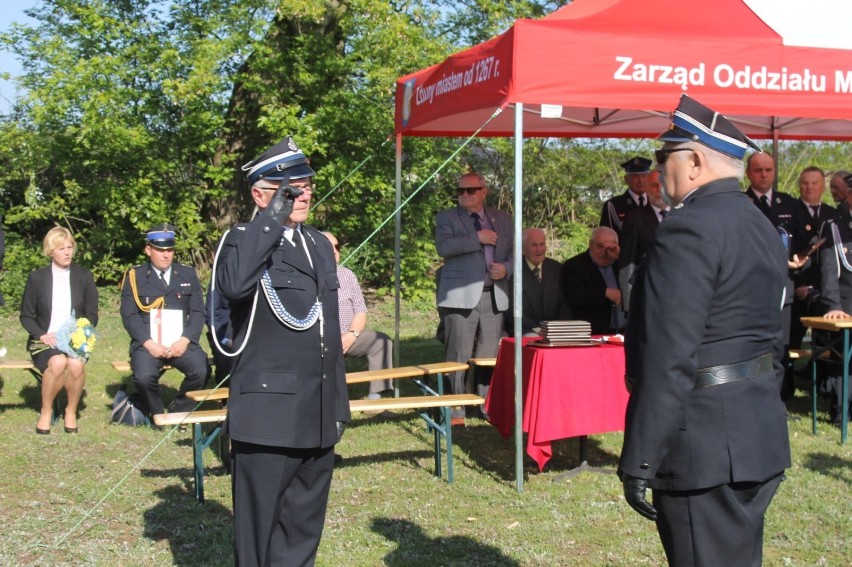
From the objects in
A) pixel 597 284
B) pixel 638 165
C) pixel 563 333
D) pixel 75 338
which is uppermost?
pixel 638 165

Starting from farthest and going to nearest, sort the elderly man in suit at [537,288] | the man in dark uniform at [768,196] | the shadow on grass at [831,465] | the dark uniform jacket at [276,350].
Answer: the elderly man in suit at [537,288] → the man in dark uniform at [768,196] → the shadow on grass at [831,465] → the dark uniform jacket at [276,350]

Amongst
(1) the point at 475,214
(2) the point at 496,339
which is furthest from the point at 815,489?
(1) the point at 475,214

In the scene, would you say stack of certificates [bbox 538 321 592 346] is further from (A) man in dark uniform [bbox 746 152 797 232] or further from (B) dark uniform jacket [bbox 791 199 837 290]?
(B) dark uniform jacket [bbox 791 199 837 290]

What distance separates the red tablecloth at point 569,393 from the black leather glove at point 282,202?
297 centimetres

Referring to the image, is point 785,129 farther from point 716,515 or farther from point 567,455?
point 716,515

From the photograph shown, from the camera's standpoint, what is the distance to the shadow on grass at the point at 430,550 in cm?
475

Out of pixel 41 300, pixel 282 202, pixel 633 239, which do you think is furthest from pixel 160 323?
pixel 282 202

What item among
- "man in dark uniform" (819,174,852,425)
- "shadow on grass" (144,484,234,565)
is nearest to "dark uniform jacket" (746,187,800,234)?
"man in dark uniform" (819,174,852,425)

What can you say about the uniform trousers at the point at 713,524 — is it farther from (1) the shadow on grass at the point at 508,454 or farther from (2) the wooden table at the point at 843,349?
(2) the wooden table at the point at 843,349

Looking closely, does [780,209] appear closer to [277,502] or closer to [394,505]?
[394,505]

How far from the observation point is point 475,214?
8102mm

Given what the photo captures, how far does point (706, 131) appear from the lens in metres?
2.81

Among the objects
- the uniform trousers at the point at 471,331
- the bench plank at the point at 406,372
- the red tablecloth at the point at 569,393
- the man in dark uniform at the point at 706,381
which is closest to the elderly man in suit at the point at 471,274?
the uniform trousers at the point at 471,331

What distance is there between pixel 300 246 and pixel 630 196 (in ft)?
17.4
